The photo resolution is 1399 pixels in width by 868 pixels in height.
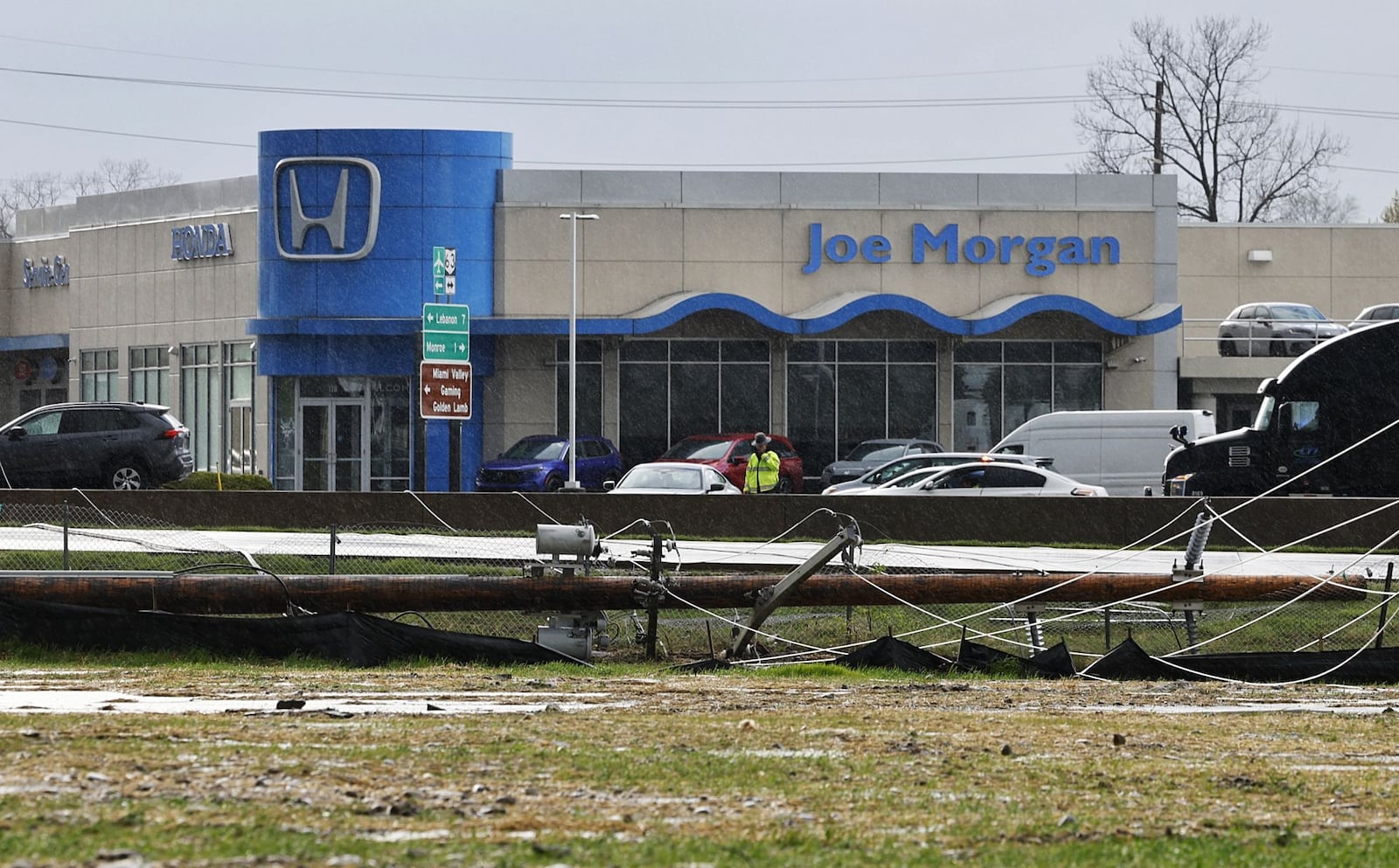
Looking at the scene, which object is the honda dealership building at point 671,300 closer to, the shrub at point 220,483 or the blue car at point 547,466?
the blue car at point 547,466

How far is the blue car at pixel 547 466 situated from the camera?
128 ft

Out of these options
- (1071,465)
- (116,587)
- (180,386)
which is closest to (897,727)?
(116,587)

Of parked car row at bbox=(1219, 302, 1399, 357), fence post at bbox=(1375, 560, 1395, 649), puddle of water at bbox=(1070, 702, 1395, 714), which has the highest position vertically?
parked car row at bbox=(1219, 302, 1399, 357)

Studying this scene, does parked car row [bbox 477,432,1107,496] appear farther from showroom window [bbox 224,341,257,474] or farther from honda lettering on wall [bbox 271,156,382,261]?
showroom window [bbox 224,341,257,474]

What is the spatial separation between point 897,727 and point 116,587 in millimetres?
7681

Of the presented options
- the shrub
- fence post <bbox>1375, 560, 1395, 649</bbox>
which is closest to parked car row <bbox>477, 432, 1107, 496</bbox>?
the shrub

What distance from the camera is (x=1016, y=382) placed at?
45.8 meters

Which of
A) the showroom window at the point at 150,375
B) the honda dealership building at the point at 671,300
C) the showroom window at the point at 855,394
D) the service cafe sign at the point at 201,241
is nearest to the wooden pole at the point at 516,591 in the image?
the honda dealership building at the point at 671,300

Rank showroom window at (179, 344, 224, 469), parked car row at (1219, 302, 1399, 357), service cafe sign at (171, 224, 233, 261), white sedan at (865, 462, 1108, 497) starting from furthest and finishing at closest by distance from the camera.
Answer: showroom window at (179, 344, 224, 469) < parked car row at (1219, 302, 1399, 357) < service cafe sign at (171, 224, 233, 261) < white sedan at (865, 462, 1108, 497)

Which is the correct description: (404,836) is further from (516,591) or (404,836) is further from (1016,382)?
(1016,382)

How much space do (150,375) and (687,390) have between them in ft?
51.9

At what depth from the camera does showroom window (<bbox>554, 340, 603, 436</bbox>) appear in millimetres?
44969

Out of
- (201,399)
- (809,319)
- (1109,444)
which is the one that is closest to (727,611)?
(1109,444)

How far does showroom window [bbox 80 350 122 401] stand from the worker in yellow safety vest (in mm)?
26296
